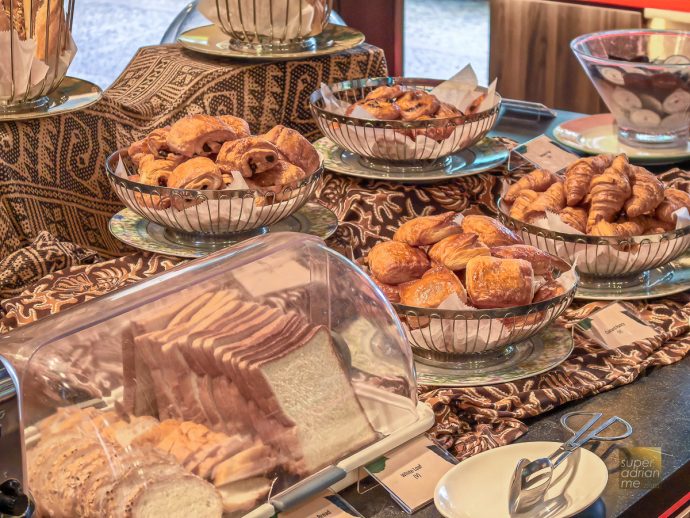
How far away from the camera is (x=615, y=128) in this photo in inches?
79.9

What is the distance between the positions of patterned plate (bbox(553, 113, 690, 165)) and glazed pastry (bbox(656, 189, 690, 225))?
0.35 meters

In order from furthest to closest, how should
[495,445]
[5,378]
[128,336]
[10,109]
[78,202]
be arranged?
[78,202] < [10,109] < [495,445] < [128,336] < [5,378]

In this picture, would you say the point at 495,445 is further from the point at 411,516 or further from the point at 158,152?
the point at 158,152

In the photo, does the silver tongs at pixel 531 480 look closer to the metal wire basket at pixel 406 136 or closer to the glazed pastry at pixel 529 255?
the glazed pastry at pixel 529 255

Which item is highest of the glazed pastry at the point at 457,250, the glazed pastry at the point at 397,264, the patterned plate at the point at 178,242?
the glazed pastry at the point at 457,250

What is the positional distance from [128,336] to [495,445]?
0.42 m

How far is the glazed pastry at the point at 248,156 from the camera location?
145cm

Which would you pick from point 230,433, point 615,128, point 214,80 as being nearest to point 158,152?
point 214,80

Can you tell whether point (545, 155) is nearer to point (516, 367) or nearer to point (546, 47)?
point (516, 367)

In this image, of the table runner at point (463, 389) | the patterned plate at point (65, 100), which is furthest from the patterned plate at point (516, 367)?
the patterned plate at point (65, 100)

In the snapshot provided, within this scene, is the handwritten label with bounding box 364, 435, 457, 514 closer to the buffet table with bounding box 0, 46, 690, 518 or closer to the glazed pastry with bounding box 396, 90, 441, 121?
the buffet table with bounding box 0, 46, 690, 518

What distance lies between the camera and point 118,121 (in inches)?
74.2
